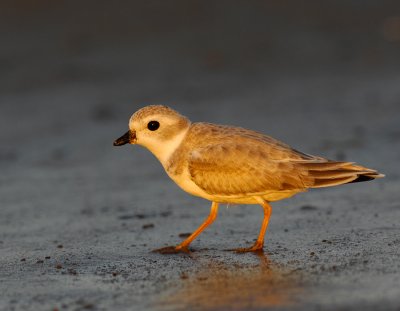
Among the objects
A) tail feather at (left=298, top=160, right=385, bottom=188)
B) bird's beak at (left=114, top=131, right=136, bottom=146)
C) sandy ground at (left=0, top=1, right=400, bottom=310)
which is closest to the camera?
sandy ground at (left=0, top=1, right=400, bottom=310)

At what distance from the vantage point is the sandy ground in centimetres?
657

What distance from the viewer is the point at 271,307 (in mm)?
5715

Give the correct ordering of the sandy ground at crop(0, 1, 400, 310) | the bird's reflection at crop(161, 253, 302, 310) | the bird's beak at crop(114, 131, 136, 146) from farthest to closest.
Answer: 1. the bird's beak at crop(114, 131, 136, 146)
2. the sandy ground at crop(0, 1, 400, 310)
3. the bird's reflection at crop(161, 253, 302, 310)

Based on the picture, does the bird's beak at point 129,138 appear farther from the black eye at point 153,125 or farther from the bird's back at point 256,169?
the bird's back at point 256,169

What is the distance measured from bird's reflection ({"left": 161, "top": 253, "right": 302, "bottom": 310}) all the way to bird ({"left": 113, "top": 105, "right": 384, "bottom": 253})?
708 millimetres

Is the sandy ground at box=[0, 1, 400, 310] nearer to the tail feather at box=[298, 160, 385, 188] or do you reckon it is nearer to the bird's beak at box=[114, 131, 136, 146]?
the tail feather at box=[298, 160, 385, 188]

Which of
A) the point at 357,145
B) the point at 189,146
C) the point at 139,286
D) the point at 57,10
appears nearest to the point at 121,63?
the point at 57,10

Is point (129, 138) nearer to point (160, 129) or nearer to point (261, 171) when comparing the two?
point (160, 129)

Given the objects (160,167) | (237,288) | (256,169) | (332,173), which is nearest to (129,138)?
(256,169)

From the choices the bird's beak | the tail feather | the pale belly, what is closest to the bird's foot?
the pale belly

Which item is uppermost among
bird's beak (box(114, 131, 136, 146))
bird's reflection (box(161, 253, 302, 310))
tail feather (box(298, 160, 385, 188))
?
bird's beak (box(114, 131, 136, 146))

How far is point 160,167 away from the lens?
40.1ft

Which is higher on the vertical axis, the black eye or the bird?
the black eye

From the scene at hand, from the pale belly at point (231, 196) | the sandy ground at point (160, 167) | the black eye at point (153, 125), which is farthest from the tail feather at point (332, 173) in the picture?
the black eye at point (153, 125)
